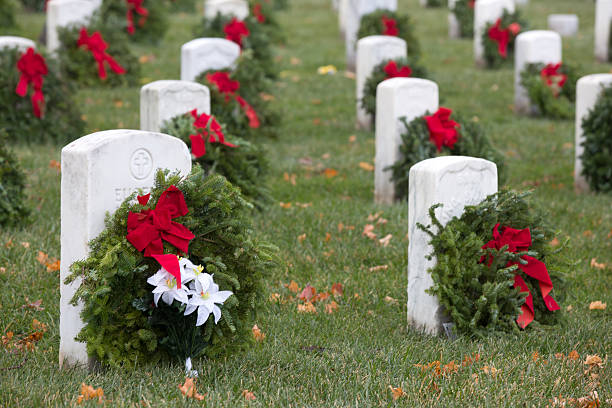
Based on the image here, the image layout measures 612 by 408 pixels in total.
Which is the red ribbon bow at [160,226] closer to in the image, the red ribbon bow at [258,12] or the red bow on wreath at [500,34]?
the red bow on wreath at [500,34]

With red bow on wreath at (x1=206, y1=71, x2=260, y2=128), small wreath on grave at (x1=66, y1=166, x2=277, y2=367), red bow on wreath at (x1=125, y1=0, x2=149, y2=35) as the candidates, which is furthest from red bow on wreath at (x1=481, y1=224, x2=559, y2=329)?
red bow on wreath at (x1=125, y1=0, x2=149, y2=35)

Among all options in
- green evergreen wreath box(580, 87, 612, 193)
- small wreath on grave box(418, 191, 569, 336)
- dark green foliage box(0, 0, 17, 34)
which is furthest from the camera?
dark green foliage box(0, 0, 17, 34)

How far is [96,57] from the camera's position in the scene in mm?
11281

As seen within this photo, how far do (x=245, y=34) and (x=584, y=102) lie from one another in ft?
18.1

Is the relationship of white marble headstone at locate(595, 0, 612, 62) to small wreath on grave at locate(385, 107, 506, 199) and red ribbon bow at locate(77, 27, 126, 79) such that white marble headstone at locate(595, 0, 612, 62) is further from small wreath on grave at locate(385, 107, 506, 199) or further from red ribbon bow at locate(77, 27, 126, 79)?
red ribbon bow at locate(77, 27, 126, 79)

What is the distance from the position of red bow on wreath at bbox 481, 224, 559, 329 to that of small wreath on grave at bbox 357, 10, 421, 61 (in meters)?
8.48

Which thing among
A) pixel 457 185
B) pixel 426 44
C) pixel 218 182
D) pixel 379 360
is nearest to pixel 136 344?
pixel 218 182

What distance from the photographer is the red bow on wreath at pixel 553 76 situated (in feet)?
35.8

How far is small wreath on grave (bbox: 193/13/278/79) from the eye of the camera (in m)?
12.2

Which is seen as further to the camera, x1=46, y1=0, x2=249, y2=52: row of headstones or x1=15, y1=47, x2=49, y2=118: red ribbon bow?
x1=46, y1=0, x2=249, y2=52: row of headstones

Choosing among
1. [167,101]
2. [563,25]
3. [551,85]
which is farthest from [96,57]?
[563,25]

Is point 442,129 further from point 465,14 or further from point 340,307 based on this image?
point 465,14

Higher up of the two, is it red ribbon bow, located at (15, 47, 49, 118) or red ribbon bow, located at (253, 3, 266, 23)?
red ribbon bow, located at (253, 3, 266, 23)

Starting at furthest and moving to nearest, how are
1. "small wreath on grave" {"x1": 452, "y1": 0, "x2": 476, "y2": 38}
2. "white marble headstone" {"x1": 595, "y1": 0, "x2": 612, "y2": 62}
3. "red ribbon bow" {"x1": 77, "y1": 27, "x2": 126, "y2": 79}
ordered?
"small wreath on grave" {"x1": 452, "y1": 0, "x2": 476, "y2": 38} < "white marble headstone" {"x1": 595, "y1": 0, "x2": 612, "y2": 62} < "red ribbon bow" {"x1": 77, "y1": 27, "x2": 126, "y2": 79}
